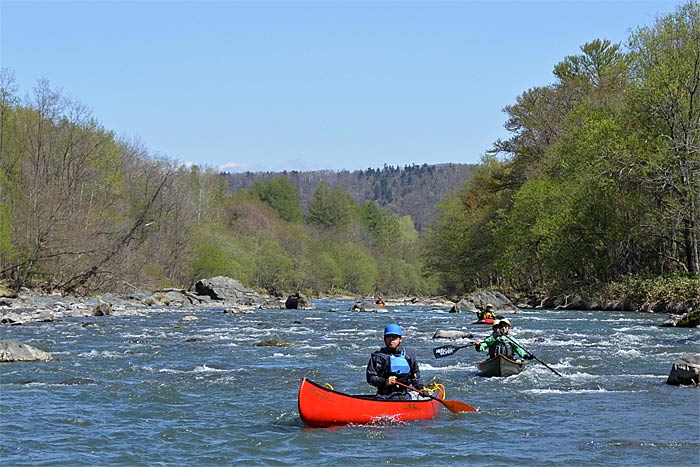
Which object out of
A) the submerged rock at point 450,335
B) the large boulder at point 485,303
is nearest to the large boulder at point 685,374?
the submerged rock at point 450,335

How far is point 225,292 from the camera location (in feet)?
164

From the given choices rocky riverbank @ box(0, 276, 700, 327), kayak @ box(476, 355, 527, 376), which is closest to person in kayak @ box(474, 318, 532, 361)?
kayak @ box(476, 355, 527, 376)

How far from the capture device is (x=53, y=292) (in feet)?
135

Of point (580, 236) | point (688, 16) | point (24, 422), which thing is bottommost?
point (24, 422)

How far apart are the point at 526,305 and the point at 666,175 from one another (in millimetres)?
14844

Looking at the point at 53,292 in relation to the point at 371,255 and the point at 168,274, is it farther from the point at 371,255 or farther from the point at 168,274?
the point at 371,255

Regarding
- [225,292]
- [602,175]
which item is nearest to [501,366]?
[602,175]

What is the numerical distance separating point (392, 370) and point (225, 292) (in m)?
38.6

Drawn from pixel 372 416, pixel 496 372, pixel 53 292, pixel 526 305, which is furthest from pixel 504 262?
pixel 372 416

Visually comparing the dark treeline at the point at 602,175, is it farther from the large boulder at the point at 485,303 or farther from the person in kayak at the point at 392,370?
the person in kayak at the point at 392,370

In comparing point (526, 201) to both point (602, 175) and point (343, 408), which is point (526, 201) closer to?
point (602, 175)

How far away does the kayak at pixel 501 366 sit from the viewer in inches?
622

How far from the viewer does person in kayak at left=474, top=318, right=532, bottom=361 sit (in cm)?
1619

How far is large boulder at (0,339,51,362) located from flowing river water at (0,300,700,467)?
0.44 m
